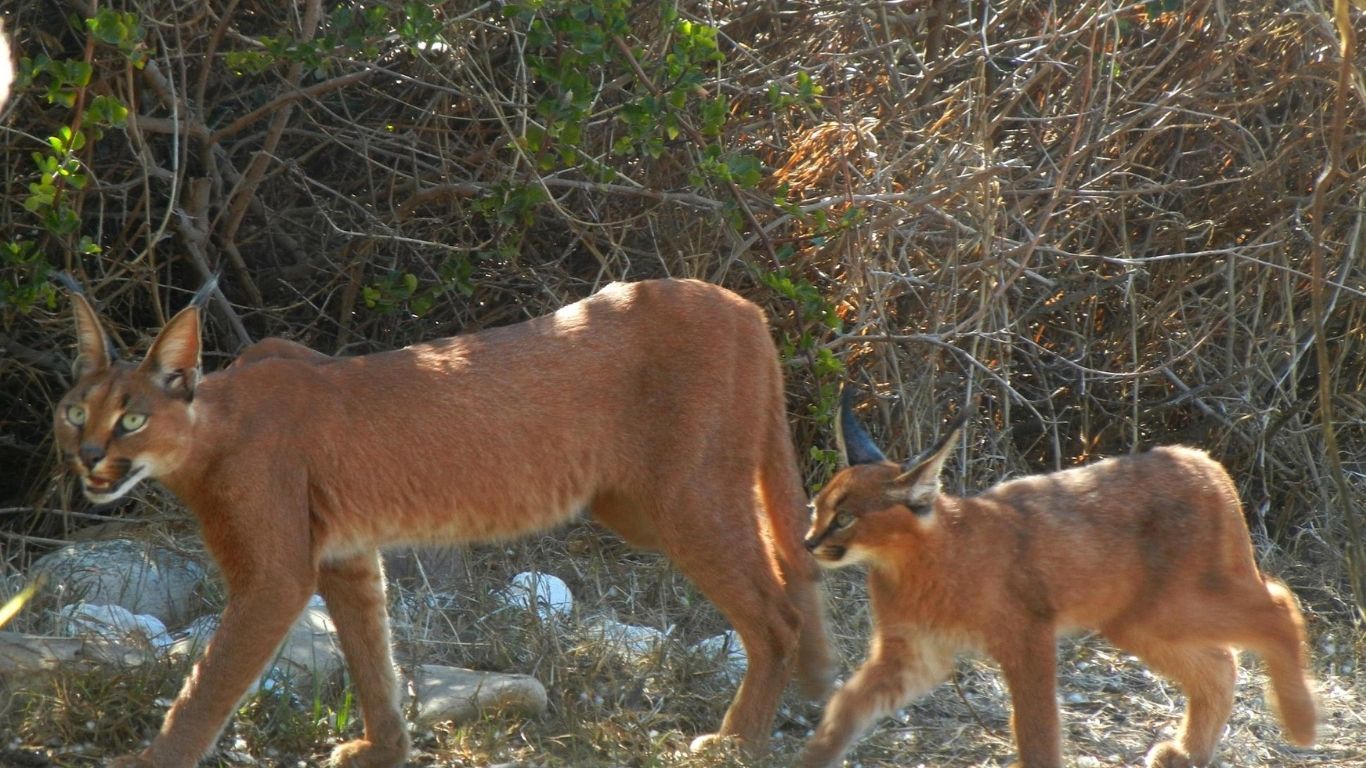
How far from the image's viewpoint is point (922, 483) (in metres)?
3.91

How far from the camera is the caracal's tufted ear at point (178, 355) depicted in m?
3.87

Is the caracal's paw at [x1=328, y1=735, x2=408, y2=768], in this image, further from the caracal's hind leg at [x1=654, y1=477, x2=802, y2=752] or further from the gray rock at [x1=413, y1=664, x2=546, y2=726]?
the caracal's hind leg at [x1=654, y1=477, x2=802, y2=752]

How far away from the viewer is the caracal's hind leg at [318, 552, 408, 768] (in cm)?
416

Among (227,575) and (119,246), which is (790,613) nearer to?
(227,575)

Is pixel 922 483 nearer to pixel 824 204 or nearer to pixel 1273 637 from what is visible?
pixel 1273 637

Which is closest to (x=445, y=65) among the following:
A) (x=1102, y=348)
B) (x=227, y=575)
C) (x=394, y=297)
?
(x=394, y=297)

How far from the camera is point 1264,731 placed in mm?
4664

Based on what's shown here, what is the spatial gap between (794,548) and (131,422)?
6.31ft

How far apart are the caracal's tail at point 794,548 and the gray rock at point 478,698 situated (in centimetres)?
79

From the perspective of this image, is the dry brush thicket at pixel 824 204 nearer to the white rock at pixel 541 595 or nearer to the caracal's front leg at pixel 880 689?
the white rock at pixel 541 595

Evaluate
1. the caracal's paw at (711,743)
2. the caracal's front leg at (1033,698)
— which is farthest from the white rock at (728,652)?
the caracal's front leg at (1033,698)

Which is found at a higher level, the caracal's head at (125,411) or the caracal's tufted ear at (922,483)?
the caracal's head at (125,411)

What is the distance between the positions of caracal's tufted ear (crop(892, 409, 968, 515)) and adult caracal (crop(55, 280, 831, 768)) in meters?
0.61

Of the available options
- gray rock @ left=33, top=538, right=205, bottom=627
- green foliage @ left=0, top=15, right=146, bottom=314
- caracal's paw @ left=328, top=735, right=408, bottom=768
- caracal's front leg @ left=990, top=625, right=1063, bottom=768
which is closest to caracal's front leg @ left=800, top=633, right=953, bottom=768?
caracal's front leg @ left=990, top=625, right=1063, bottom=768
